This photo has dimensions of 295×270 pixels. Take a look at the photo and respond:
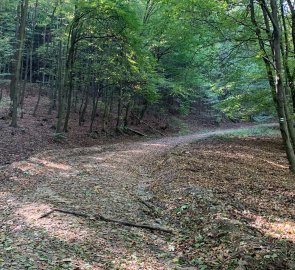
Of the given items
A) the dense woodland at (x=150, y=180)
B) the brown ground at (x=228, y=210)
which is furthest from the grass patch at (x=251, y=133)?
the brown ground at (x=228, y=210)

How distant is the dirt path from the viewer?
5.25 metres

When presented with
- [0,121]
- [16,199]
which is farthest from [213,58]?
[0,121]

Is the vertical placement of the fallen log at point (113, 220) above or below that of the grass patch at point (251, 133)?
below

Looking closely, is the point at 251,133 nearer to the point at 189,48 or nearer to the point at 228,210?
the point at 189,48

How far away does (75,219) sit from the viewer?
22.6 feet

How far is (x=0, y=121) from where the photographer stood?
1856 cm

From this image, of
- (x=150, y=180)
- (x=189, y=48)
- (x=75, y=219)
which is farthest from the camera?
(x=189, y=48)

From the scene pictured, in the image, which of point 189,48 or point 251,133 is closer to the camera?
point 189,48

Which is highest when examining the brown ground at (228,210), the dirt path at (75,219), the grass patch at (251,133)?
the grass patch at (251,133)

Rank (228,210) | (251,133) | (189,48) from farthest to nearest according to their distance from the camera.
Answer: (251,133) → (189,48) → (228,210)

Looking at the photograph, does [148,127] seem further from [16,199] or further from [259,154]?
[16,199]

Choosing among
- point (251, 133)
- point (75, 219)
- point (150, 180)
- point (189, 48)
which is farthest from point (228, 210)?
point (251, 133)

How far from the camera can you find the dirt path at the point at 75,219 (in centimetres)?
525

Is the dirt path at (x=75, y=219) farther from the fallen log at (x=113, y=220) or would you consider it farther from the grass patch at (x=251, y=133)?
the grass patch at (x=251, y=133)
